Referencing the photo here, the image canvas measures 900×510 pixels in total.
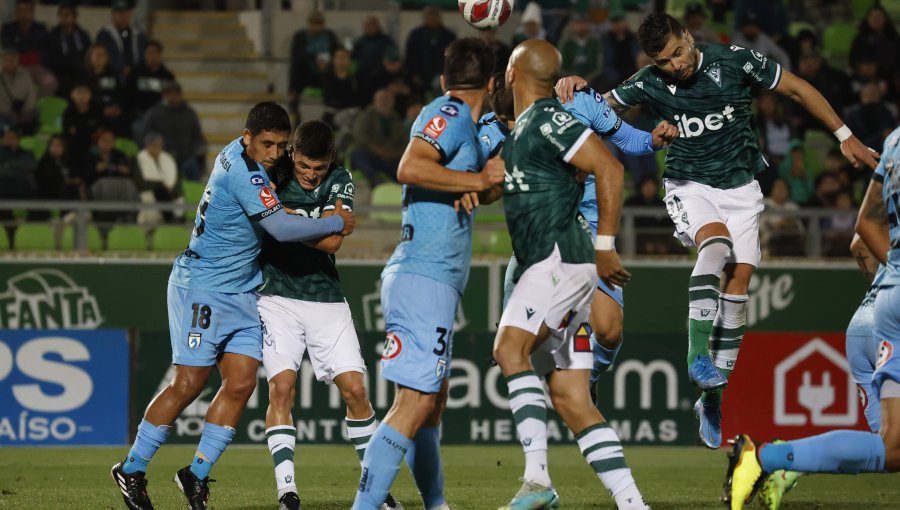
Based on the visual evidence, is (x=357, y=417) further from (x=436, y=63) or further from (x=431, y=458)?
(x=436, y=63)

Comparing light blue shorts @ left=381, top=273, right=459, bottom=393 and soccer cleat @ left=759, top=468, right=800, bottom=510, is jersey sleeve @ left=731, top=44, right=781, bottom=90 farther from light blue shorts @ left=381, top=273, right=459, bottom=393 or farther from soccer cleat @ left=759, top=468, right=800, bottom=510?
light blue shorts @ left=381, top=273, right=459, bottom=393

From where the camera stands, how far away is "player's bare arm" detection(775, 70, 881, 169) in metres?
8.12

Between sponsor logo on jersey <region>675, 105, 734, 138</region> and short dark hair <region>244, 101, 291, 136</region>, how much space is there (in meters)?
2.78

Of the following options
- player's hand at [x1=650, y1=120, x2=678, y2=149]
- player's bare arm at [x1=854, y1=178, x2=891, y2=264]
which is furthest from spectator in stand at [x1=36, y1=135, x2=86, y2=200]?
player's bare arm at [x1=854, y1=178, x2=891, y2=264]

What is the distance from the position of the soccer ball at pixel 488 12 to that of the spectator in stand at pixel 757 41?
33.2 feet

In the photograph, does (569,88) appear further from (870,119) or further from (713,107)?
(870,119)

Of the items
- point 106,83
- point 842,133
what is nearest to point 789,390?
point 842,133

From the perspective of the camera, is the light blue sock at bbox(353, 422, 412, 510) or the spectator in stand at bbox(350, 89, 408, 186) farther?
the spectator in stand at bbox(350, 89, 408, 186)

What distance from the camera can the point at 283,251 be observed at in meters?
8.05

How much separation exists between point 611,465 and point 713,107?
3160 millimetres

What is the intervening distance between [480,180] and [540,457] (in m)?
1.46

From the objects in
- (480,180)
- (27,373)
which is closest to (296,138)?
(480,180)

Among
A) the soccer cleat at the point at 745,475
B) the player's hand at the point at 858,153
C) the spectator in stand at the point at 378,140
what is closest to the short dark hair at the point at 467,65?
the soccer cleat at the point at 745,475

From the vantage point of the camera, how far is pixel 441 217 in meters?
6.64
